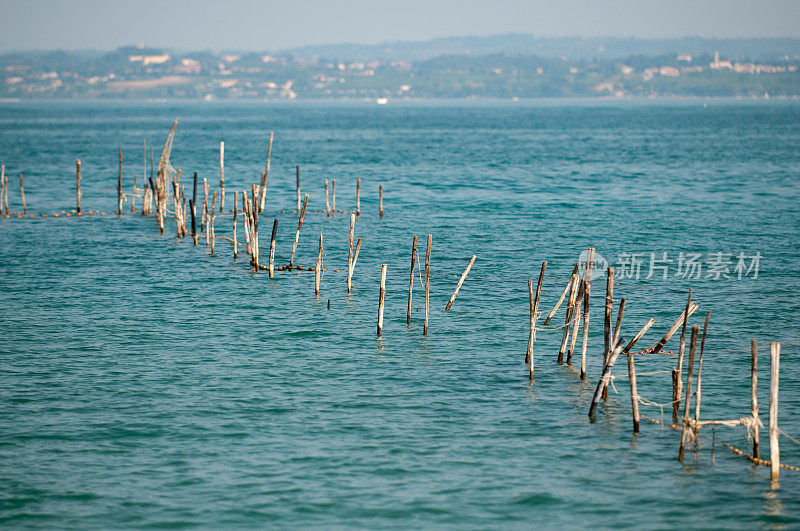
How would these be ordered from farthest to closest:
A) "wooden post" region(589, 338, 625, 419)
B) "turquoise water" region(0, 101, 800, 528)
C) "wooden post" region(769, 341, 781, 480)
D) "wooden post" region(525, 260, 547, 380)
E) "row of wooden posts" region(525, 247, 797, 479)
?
1. "wooden post" region(525, 260, 547, 380)
2. "wooden post" region(589, 338, 625, 419)
3. "turquoise water" region(0, 101, 800, 528)
4. "row of wooden posts" region(525, 247, 797, 479)
5. "wooden post" region(769, 341, 781, 480)

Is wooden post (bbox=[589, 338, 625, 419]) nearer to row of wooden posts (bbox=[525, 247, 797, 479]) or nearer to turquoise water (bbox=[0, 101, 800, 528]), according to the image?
row of wooden posts (bbox=[525, 247, 797, 479])

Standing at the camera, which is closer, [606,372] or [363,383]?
[606,372]

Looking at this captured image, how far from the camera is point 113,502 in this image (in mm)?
14469

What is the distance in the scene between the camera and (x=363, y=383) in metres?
20.5

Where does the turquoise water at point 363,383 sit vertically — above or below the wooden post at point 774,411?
below

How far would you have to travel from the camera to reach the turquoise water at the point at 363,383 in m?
14.6

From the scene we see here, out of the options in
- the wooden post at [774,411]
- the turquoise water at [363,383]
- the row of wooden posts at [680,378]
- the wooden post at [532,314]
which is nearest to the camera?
the wooden post at [774,411]

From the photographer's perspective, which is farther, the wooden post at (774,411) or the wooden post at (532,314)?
the wooden post at (532,314)

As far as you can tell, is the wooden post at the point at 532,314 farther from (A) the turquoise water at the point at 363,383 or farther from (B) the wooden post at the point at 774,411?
(B) the wooden post at the point at 774,411

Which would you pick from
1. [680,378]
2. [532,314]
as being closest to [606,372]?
[680,378]

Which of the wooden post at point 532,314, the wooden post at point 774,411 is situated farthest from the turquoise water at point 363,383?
the wooden post at point 532,314

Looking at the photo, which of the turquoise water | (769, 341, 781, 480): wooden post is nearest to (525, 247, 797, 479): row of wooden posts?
(769, 341, 781, 480): wooden post

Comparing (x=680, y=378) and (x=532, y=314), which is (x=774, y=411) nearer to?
(x=680, y=378)

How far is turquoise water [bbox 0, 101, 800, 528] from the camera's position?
14633mm
